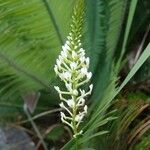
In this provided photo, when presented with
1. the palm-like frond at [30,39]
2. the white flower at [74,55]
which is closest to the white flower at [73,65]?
the white flower at [74,55]

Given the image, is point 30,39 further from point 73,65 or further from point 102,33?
point 73,65

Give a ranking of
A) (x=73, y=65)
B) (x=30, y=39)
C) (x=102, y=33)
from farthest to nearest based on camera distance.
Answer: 1. (x=102, y=33)
2. (x=30, y=39)
3. (x=73, y=65)

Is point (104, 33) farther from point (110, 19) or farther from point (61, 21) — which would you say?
point (61, 21)

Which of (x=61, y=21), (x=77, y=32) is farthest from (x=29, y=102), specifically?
(x=77, y=32)

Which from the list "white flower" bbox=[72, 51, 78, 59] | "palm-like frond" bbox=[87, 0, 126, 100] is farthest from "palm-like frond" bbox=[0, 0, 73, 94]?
"white flower" bbox=[72, 51, 78, 59]

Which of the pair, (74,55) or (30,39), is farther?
(30,39)

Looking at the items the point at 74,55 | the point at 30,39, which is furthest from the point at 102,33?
the point at 74,55

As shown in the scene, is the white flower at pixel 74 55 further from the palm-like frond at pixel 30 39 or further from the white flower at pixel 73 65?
the palm-like frond at pixel 30 39

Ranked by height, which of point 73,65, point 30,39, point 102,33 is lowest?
point 102,33
